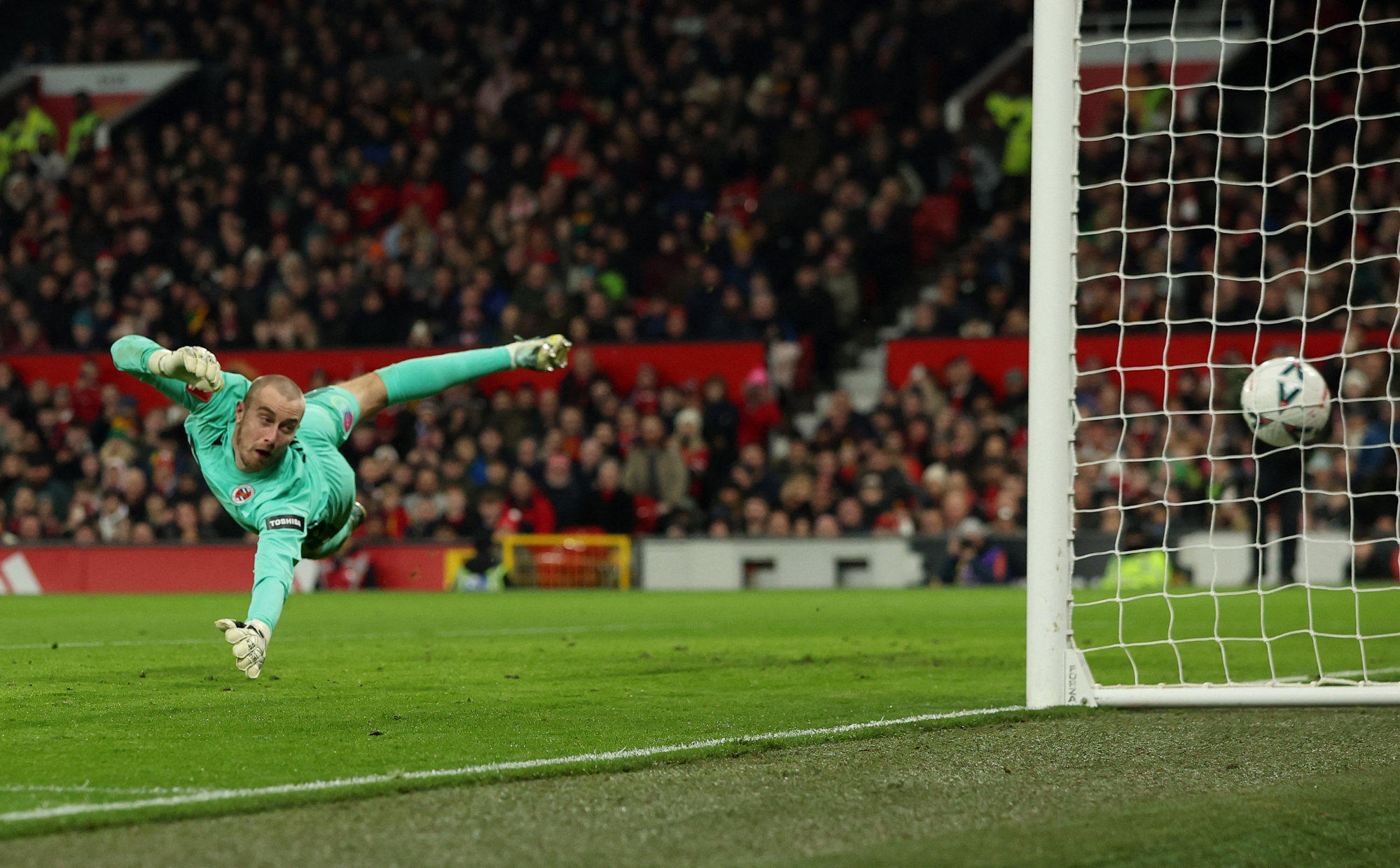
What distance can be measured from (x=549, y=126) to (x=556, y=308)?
3.60 metres

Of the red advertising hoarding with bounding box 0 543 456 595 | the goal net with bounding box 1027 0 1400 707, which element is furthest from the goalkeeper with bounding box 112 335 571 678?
the red advertising hoarding with bounding box 0 543 456 595

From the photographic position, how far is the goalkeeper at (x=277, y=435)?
578 centimetres

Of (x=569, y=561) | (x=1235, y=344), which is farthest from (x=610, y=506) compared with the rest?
(x=1235, y=344)

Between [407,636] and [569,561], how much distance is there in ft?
19.8

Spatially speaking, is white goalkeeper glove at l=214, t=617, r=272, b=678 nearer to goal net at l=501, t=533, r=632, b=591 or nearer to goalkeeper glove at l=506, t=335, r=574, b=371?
goalkeeper glove at l=506, t=335, r=574, b=371

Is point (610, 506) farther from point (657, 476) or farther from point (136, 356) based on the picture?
point (136, 356)

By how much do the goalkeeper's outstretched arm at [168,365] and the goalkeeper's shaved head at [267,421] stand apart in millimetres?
153

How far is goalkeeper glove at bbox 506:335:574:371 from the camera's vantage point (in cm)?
664

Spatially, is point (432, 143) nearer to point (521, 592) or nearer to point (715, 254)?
point (715, 254)

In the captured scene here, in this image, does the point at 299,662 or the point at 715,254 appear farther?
the point at 715,254

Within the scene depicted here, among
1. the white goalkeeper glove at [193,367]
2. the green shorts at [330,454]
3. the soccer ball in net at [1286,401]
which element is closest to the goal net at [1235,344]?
the soccer ball in net at [1286,401]

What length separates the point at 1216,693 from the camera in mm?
6098

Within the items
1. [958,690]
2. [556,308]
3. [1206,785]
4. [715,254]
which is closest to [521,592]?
[556,308]

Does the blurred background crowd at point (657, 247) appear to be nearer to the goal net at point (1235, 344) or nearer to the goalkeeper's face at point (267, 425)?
the goal net at point (1235, 344)
